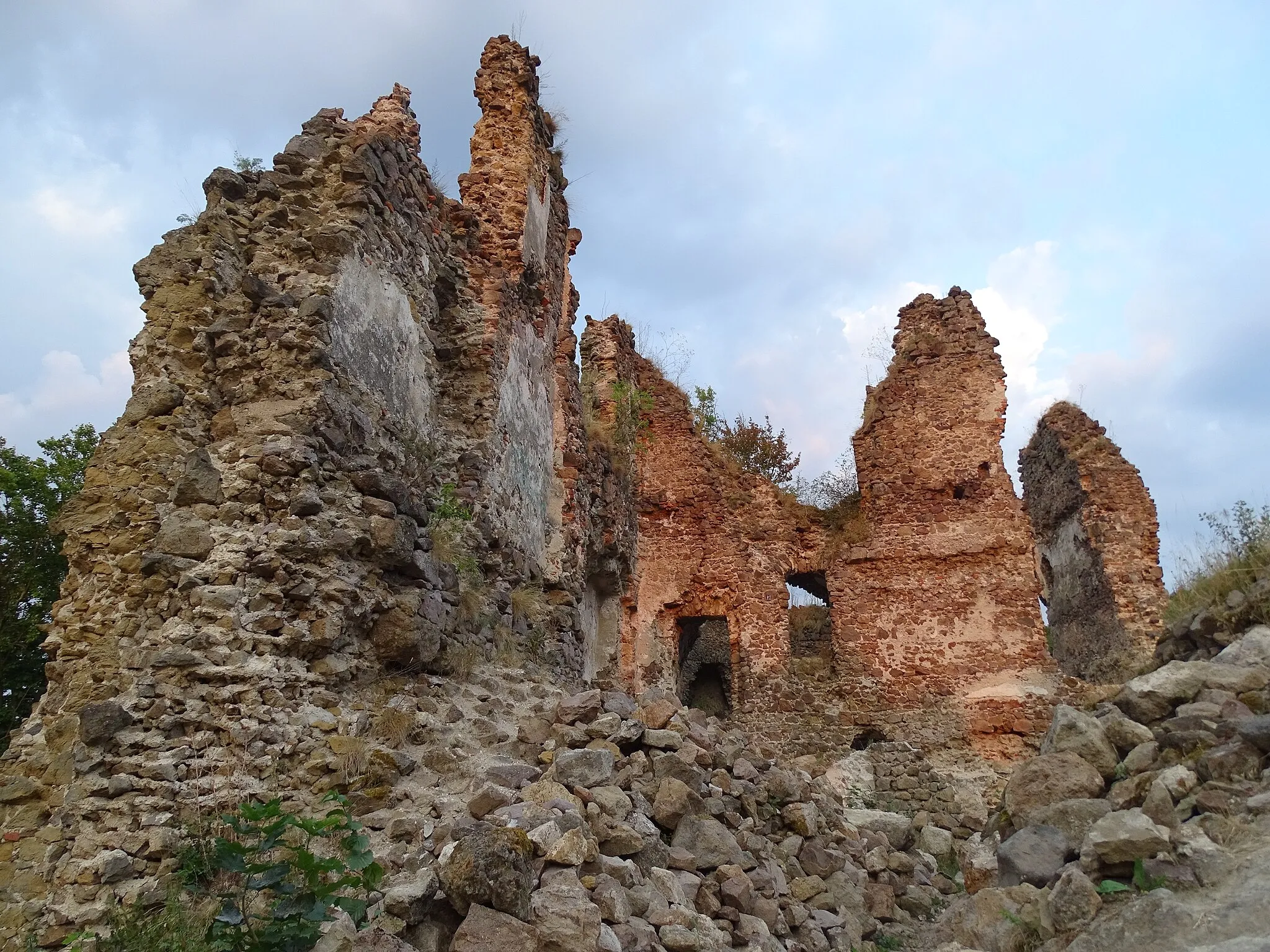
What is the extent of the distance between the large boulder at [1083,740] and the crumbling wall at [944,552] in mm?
7691

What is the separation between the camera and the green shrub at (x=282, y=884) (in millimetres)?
2709

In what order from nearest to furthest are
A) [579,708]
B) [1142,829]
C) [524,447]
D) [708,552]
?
[1142,829] → [579,708] → [524,447] → [708,552]

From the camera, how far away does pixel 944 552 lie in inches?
496

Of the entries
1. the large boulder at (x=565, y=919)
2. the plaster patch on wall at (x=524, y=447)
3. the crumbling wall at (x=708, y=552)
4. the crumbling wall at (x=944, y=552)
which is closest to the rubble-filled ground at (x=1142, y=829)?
the large boulder at (x=565, y=919)

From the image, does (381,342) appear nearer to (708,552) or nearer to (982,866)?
(982,866)

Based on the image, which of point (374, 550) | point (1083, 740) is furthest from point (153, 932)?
point (1083, 740)

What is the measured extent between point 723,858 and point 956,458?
1021cm

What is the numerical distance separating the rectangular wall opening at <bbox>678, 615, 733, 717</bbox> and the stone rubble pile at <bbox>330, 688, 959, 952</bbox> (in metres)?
9.00

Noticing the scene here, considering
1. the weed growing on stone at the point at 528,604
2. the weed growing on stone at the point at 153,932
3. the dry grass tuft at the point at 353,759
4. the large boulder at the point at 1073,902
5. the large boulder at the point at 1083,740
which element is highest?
the weed growing on stone at the point at 528,604

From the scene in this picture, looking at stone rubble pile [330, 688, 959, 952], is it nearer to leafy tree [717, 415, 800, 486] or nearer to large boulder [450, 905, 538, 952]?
large boulder [450, 905, 538, 952]

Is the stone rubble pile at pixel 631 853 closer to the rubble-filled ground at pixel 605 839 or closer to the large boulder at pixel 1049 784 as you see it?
the rubble-filled ground at pixel 605 839

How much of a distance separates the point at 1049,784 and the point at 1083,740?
0.35m

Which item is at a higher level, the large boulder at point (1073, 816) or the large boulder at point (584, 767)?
the large boulder at point (584, 767)

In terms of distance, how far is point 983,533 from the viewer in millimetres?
12539
